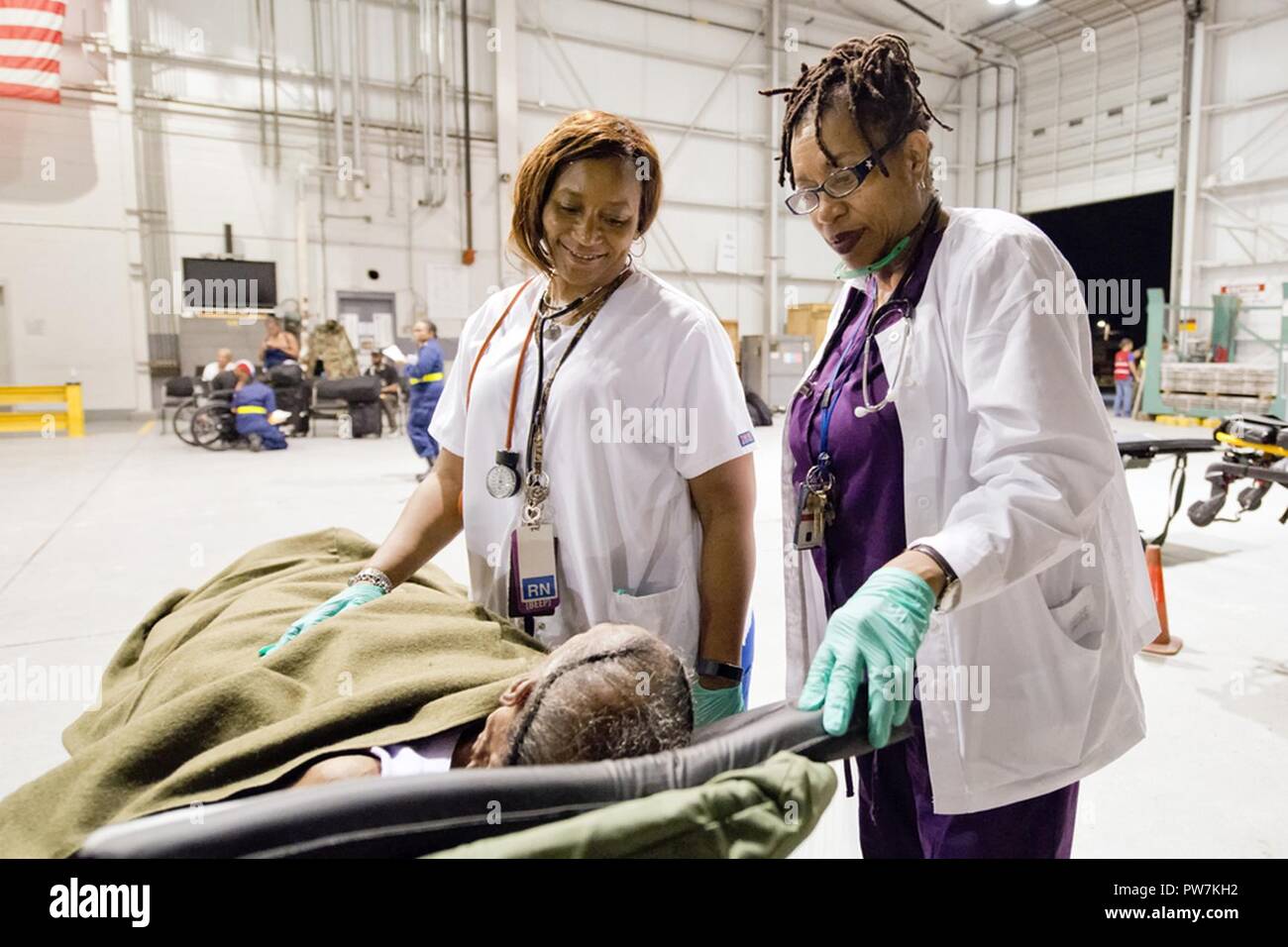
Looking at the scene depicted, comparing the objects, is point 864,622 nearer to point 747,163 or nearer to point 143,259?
point 143,259

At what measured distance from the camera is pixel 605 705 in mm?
1082

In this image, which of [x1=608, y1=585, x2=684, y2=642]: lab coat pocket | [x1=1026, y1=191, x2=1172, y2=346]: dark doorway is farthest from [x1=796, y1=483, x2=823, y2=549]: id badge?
[x1=1026, y1=191, x2=1172, y2=346]: dark doorway

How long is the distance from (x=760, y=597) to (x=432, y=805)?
314 cm

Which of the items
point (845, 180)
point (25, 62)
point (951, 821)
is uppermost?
point (25, 62)

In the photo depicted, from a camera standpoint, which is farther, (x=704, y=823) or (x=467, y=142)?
(x=467, y=142)

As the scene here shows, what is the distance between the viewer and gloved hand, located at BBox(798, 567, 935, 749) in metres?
0.96

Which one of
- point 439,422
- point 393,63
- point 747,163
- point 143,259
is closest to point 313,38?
point 393,63

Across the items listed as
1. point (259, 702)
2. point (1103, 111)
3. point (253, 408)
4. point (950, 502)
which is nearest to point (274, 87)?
point (253, 408)

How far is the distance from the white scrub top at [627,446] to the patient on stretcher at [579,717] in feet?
0.97

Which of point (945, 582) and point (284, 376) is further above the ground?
point (284, 376)

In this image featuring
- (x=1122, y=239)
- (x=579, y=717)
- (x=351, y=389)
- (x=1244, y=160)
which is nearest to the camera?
(x=579, y=717)

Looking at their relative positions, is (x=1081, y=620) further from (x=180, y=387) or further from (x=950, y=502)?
(x=180, y=387)

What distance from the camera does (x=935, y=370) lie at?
1.14m
